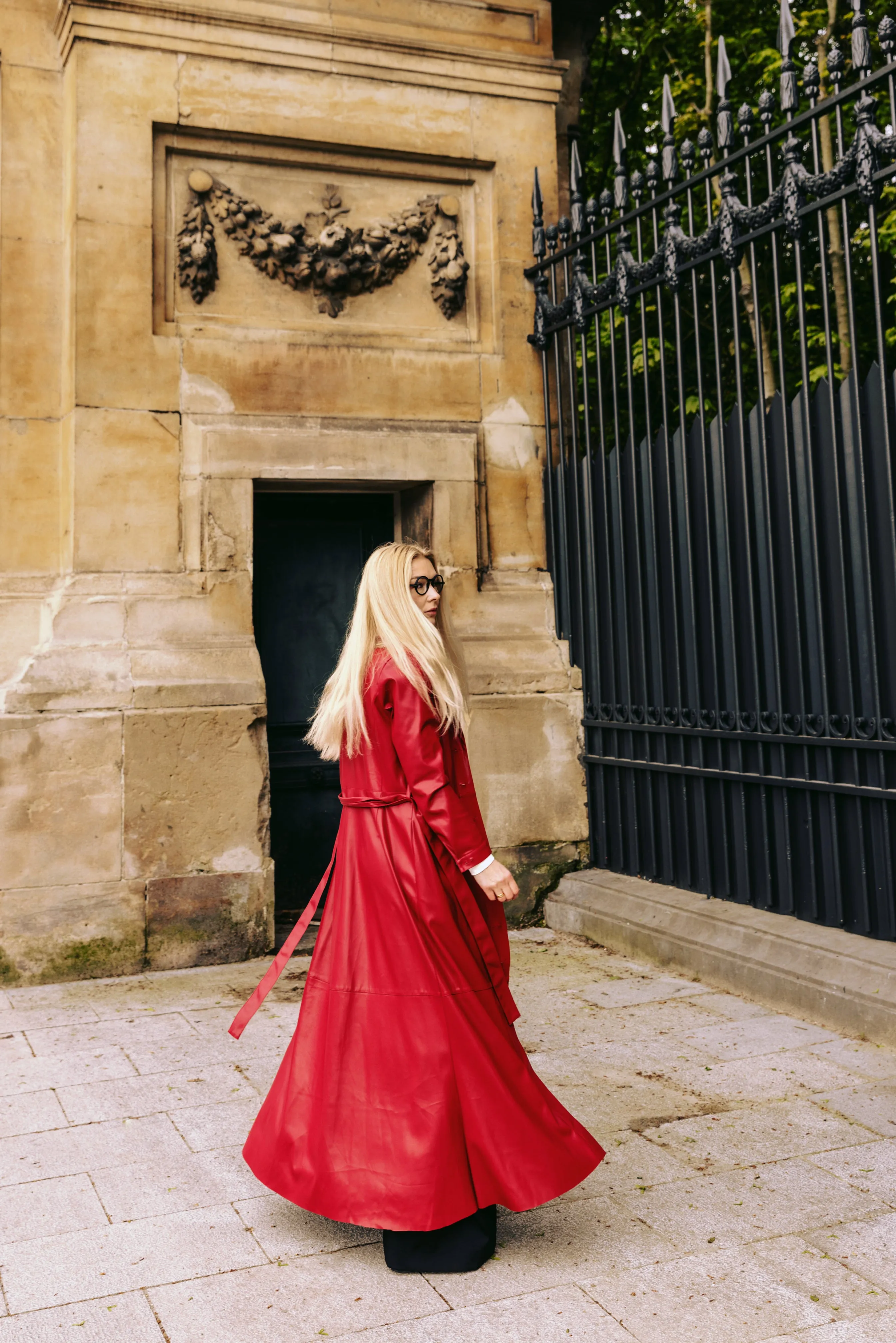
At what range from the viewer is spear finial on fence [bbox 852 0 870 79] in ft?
14.2

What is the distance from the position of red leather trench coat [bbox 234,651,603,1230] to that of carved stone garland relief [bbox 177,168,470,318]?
4.08m

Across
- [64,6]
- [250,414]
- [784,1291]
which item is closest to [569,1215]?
[784,1291]

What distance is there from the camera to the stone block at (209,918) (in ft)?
18.9

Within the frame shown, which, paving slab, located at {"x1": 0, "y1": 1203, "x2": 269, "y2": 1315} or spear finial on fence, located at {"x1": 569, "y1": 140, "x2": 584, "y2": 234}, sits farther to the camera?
spear finial on fence, located at {"x1": 569, "y1": 140, "x2": 584, "y2": 234}

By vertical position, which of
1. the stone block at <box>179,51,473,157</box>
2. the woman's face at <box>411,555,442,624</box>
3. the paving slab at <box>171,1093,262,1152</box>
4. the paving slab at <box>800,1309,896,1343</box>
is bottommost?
the paving slab at <box>800,1309,896,1343</box>

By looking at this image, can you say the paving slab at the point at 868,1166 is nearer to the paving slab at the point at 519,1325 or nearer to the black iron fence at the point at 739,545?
the paving slab at the point at 519,1325

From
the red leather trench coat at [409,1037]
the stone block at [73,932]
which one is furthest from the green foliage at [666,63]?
the red leather trench coat at [409,1037]

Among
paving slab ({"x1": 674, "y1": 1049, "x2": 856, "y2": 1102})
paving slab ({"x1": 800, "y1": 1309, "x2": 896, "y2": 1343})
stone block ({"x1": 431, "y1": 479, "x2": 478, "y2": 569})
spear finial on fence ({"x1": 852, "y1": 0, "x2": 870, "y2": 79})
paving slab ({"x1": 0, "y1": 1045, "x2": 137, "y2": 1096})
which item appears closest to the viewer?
paving slab ({"x1": 800, "y1": 1309, "x2": 896, "y2": 1343})

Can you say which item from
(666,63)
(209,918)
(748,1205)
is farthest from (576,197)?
(666,63)

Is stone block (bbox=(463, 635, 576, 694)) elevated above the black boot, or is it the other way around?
stone block (bbox=(463, 635, 576, 694))

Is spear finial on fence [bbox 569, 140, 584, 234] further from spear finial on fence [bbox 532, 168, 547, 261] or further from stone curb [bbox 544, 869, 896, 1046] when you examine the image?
stone curb [bbox 544, 869, 896, 1046]

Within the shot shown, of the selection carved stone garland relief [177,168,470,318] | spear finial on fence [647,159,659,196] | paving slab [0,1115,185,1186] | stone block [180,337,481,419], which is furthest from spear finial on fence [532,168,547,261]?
paving slab [0,1115,185,1186]

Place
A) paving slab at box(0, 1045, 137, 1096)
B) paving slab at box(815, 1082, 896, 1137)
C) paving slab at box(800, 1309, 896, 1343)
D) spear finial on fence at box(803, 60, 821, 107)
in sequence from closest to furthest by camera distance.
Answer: paving slab at box(800, 1309, 896, 1343)
paving slab at box(815, 1082, 896, 1137)
paving slab at box(0, 1045, 137, 1096)
spear finial on fence at box(803, 60, 821, 107)

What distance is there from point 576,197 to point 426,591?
13.9ft
